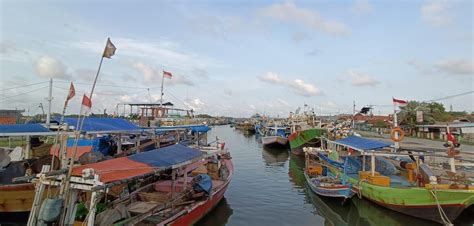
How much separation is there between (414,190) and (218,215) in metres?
8.39

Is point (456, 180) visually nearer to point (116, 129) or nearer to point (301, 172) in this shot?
point (301, 172)

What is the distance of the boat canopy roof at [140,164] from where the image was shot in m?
8.02

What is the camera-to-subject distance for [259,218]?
14180mm

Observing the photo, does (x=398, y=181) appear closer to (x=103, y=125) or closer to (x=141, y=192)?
(x=141, y=192)

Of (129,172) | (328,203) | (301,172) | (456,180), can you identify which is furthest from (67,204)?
(301,172)

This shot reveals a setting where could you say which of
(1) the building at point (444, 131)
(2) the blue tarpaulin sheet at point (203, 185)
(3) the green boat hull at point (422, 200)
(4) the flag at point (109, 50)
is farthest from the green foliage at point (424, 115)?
(4) the flag at point (109, 50)

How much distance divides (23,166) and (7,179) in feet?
2.34

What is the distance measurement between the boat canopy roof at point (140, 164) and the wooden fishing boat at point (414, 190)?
8254 mm

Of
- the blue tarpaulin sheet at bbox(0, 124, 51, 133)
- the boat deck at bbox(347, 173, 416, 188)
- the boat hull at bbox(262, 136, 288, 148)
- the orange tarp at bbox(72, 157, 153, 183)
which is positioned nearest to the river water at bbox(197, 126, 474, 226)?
the boat deck at bbox(347, 173, 416, 188)

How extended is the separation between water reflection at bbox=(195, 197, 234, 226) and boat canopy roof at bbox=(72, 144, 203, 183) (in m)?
3.23

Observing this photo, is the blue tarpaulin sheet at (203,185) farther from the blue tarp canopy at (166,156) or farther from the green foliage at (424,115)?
the green foliage at (424,115)

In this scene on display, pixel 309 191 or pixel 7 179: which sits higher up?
pixel 7 179

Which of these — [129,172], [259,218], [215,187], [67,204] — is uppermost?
[129,172]

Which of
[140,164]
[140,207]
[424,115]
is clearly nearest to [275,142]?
[424,115]
